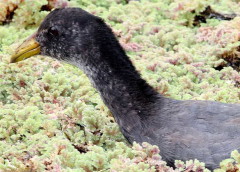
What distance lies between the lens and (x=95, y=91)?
5.59 meters

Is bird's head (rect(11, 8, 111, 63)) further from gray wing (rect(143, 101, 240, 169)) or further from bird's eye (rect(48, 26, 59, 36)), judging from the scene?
gray wing (rect(143, 101, 240, 169))

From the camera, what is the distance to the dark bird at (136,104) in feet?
13.2

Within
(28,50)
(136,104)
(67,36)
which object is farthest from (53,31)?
(136,104)

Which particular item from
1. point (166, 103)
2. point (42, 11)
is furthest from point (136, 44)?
point (166, 103)

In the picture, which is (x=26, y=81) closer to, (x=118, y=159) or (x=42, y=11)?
(x=42, y=11)

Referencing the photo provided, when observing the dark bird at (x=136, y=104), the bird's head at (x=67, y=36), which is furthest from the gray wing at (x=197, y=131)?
the bird's head at (x=67, y=36)

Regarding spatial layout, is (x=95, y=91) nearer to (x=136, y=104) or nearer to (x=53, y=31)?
(x=53, y=31)

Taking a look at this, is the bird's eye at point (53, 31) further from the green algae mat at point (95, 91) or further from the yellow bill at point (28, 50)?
the green algae mat at point (95, 91)

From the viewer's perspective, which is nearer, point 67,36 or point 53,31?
point 67,36

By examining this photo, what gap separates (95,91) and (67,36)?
2.98 feet

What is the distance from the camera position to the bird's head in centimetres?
470

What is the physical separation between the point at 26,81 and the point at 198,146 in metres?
2.37

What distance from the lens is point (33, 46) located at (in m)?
5.21

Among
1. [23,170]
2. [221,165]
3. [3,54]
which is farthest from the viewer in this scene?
[3,54]
